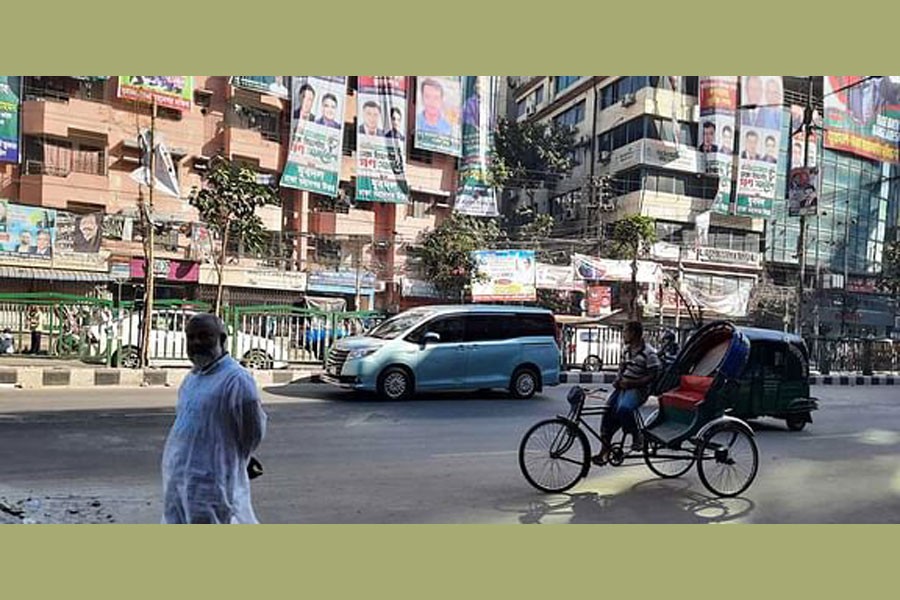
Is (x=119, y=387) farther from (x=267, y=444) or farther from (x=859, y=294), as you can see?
(x=859, y=294)

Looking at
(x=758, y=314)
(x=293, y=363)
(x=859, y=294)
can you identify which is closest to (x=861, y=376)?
(x=758, y=314)

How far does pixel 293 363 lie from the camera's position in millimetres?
16859

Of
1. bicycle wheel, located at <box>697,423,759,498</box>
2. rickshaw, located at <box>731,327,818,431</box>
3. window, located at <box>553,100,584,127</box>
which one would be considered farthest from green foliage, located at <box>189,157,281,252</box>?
window, located at <box>553,100,584,127</box>

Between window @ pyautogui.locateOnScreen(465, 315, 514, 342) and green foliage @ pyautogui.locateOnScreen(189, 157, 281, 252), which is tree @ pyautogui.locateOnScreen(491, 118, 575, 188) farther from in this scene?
window @ pyautogui.locateOnScreen(465, 315, 514, 342)

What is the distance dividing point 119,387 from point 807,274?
39.5 m

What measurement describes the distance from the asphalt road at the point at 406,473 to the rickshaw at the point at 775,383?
0.32 meters

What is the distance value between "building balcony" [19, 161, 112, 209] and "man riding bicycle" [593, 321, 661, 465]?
26763 millimetres

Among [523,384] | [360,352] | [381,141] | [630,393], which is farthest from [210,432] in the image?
[381,141]

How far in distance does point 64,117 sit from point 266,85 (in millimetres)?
8335

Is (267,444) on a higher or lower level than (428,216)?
lower

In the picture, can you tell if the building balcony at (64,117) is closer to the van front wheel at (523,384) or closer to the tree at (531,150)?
the tree at (531,150)

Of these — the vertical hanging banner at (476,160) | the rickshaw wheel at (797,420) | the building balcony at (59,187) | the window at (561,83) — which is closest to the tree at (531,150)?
the vertical hanging banner at (476,160)

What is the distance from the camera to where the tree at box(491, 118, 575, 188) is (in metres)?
40.7

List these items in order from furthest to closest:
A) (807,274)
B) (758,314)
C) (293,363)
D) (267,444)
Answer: (807,274) < (758,314) < (293,363) < (267,444)
